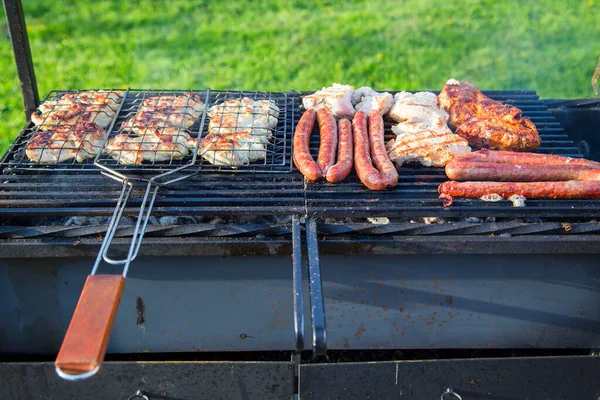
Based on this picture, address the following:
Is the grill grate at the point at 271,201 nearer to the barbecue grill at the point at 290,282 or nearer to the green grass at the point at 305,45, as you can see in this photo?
the barbecue grill at the point at 290,282

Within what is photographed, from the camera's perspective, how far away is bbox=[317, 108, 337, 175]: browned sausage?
3.68m

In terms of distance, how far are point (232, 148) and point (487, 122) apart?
1936 millimetres

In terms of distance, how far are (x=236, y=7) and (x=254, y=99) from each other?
5348 mm

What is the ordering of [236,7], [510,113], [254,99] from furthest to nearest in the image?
[236,7] → [254,99] → [510,113]

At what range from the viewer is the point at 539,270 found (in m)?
3.43

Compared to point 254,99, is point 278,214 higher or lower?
lower

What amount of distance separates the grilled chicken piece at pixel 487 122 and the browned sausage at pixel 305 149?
114 cm

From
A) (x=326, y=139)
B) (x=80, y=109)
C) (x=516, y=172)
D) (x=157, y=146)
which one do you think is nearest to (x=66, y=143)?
(x=80, y=109)

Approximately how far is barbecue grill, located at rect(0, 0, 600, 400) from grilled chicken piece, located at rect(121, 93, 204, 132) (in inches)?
22.1

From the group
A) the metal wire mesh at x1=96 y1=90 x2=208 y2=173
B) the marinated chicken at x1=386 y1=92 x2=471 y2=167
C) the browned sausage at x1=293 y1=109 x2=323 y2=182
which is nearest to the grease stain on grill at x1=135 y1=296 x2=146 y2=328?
the metal wire mesh at x1=96 y1=90 x2=208 y2=173

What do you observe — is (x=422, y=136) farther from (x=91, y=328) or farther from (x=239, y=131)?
(x=91, y=328)

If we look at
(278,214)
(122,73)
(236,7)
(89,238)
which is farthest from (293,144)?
(236,7)

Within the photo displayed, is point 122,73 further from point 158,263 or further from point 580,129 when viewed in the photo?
point 580,129

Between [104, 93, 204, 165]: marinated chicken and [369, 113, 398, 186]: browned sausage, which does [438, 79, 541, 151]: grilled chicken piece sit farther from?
[104, 93, 204, 165]: marinated chicken
